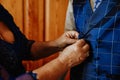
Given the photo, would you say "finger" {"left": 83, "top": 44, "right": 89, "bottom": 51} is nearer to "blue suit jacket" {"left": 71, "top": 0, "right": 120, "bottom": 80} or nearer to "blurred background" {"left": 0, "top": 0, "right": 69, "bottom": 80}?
"blue suit jacket" {"left": 71, "top": 0, "right": 120, "bottom": 80}

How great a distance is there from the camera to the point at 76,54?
892 millimetres

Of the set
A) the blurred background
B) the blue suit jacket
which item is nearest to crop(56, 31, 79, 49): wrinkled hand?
the blue suit jacket

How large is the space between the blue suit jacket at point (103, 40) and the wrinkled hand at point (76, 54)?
2cm

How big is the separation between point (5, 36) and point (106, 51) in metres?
0.49

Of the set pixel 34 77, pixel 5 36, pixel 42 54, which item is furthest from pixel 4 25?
pixel 34 77

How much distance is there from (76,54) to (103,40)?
0.12 metres

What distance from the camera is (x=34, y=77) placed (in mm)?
852

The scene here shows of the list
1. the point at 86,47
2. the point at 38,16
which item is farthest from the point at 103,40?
the point at 38,16

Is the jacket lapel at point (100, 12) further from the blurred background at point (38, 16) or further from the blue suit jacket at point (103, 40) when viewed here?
the blurred background at point (38, 16)

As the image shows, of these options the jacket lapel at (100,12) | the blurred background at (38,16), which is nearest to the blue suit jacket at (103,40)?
the jacket lapel at (100,12)

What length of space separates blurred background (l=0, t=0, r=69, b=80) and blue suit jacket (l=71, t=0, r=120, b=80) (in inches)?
38.6

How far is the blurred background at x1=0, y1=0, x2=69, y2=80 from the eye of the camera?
1.83m

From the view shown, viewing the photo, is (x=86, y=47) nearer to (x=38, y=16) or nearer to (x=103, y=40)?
(x=103, y=40)

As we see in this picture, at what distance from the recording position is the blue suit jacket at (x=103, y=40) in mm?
813
